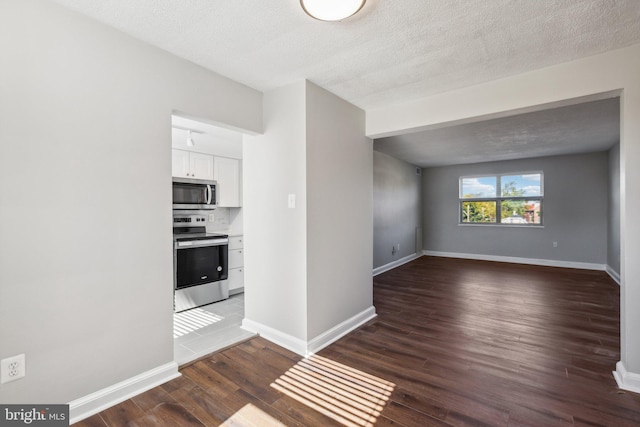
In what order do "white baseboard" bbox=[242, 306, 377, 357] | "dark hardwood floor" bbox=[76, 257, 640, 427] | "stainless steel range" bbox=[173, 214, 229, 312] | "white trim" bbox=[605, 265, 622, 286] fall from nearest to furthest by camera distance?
"dark hardwood floor" bbox=[76, 257, 640, 427] → "white baseboard" bbox=[242, 306, 377, 357] → "stainless steel range" bbox=[173, 214, 229, 312] → "white trim" bbox=[605, 265, 622, 286]

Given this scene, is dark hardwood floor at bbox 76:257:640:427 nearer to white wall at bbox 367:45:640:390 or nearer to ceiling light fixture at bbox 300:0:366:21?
white wall at bbox 367:45:640:390

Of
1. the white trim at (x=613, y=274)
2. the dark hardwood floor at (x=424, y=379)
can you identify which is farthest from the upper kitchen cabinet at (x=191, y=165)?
the white trim at (x=613, y=274)

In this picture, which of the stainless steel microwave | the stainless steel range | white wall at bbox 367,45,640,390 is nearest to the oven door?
the stainless steel range

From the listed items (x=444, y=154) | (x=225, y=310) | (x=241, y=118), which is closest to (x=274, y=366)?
(x=225, y=310)

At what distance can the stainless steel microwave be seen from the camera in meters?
3.93

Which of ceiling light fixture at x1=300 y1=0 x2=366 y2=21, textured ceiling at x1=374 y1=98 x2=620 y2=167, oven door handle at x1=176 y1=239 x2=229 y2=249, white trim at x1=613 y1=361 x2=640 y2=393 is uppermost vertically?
textured ceiling at x1=374 y1=98 x2=620 y2=167

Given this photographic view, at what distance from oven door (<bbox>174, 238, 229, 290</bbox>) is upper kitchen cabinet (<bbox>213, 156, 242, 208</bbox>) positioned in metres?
0.74

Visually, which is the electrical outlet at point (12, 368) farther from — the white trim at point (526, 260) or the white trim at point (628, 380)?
the white trim at point (526, 260)

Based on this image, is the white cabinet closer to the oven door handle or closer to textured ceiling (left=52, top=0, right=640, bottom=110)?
the oven door handle

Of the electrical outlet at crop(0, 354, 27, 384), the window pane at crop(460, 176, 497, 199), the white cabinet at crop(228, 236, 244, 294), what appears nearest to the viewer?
the electrical outlet at crop(0, 354, 27, 384)

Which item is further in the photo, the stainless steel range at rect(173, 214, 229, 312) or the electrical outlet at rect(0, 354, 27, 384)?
the stainless steel range at rect(173, 214, 229, 312)

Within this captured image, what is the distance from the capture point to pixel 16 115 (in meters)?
1.53

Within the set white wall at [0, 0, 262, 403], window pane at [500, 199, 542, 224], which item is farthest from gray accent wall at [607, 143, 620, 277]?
white wall at [0, 0, 262, 403]

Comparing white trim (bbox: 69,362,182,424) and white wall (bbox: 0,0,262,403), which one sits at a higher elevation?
white wall (bbox: 0,0,262,403)
